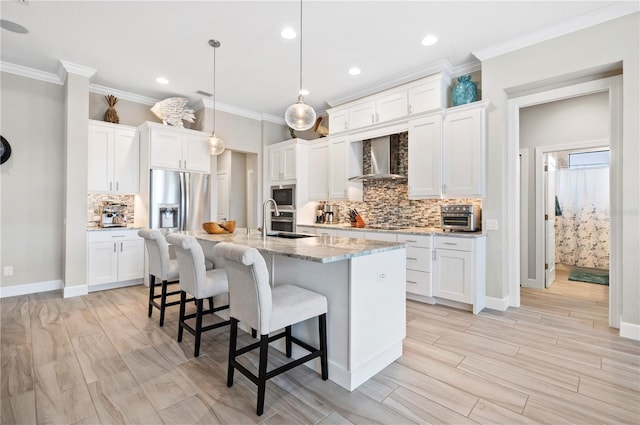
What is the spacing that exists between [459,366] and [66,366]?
2.94m

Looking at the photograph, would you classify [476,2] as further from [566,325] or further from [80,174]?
[80,174]

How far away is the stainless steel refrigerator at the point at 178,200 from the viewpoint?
4605mm

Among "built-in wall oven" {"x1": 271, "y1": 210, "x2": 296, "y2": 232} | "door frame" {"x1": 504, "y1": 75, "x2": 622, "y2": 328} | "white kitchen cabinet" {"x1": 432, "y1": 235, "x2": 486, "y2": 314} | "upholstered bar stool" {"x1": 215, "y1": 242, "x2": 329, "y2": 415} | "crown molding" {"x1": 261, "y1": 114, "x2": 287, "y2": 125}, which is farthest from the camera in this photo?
"crown molding" {"x1": 261, "y1": 114, "x2": 287, "y2": 125}

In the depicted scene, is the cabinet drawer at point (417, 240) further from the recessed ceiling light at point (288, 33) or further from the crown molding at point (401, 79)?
the recessed ceiling light at point (288, 33)

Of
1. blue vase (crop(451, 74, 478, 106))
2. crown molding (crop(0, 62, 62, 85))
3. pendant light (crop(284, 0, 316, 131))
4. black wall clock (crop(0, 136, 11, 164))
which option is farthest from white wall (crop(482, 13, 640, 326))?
black wall clock (crop(0, 136, 11, 164))

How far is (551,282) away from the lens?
4801mm

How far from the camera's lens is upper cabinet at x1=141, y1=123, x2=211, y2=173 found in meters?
4.61

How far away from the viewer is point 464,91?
3727mm

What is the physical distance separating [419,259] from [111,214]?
4504 mm

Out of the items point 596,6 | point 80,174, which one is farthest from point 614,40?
point 80,174

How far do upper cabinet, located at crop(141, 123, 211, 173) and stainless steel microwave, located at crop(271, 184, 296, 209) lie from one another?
1300 mm

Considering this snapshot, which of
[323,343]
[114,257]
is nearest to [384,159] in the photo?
[323,343]

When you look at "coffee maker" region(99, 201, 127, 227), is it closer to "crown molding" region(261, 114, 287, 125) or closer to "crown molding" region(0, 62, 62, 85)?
"crown molding" region(0, 62, 62, 85)

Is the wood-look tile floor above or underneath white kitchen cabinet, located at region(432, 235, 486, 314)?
underneath
